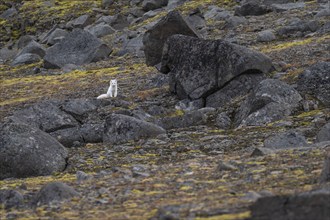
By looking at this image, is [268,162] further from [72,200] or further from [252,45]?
[252,45]

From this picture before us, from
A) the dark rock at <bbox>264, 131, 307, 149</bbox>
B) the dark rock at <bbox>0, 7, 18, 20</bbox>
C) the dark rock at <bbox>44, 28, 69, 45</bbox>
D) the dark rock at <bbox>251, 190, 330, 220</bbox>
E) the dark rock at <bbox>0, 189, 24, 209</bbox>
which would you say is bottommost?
the dark rock at <bbox>0, 7, 18, 20</bbox>

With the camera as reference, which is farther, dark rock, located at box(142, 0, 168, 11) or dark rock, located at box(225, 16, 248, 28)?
dark rock, located at box(142, 0, 168, 11)

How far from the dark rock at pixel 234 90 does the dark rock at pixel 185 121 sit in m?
2.04

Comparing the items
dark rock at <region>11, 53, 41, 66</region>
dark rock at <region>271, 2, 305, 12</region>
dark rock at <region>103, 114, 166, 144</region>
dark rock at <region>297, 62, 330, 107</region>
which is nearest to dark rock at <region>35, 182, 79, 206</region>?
dark rock at <region>103, 114, 166, 144</region>

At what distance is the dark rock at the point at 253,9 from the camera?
4772cm

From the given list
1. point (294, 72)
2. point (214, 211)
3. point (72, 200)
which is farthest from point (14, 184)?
point (294, 72)

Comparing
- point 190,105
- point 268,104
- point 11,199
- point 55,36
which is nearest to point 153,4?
point 55,36

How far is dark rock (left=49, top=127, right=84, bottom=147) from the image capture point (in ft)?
66.2

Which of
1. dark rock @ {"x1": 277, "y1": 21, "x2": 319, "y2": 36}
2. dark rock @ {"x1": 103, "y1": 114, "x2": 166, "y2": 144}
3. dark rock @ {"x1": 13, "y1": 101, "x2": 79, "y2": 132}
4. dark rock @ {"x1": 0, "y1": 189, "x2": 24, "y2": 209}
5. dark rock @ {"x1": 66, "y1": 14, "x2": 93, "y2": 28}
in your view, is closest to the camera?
dark rock @ {"x1": 0, "y1": 189, "x2": 24, "y2": 209}

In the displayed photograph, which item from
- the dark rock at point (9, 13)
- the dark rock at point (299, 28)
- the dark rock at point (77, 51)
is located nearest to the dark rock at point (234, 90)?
the dark rock at point (299, 28)

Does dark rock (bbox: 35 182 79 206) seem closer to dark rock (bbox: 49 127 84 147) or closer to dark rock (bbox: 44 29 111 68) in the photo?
dark rock (bbox: 49 127 84 147)

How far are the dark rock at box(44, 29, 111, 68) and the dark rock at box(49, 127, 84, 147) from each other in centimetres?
2237

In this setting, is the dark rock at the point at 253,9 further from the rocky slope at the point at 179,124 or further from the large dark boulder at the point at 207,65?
the large dark boulder at the point at 207,65

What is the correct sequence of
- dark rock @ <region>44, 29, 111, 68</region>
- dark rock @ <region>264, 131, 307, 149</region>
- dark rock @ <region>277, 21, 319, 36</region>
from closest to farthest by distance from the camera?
dark rock @ <region>264, 131, 307, 149</region>
dark rock @ <region>277, 21, 319, 36</region>
dark rock @ <region>44, 29, 111, 68</region>
